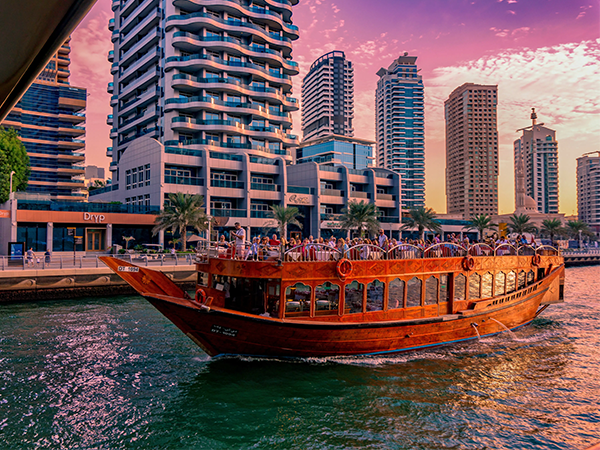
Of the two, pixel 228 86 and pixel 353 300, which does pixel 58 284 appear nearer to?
pixel 353 300

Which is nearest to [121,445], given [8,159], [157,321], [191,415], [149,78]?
[191,415]

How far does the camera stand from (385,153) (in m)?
144

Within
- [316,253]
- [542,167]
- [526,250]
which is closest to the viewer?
[316,253]

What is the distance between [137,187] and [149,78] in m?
21.9

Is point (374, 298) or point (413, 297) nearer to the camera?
point (374, 298)

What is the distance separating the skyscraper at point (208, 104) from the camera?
50.0 metres

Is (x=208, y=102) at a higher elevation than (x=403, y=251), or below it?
higher

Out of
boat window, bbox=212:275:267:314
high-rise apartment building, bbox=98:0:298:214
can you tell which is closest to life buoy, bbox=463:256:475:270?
boat window, bbox=212:275:267:314

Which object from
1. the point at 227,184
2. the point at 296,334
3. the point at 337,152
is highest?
the point at 337,152

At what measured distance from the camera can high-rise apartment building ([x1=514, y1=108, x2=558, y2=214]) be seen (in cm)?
16112

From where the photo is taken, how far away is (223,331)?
1304cm

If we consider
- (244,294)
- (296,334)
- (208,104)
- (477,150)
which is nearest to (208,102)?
(208,104)

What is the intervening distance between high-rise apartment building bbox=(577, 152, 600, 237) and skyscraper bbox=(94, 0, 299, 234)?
465ft

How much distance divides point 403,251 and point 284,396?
23.6ft
